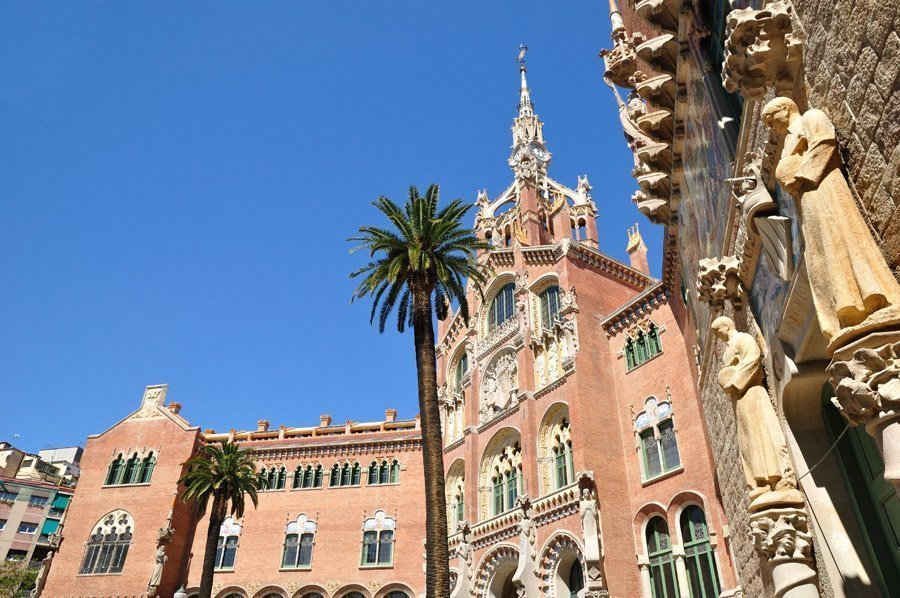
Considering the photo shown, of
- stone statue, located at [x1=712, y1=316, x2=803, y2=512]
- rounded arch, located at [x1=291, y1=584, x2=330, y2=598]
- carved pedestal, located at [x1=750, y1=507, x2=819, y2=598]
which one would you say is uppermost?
rounded arch, located at [x1=291, y1=584, x2=330, y2=598]

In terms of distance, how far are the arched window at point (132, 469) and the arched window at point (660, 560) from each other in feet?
97.6

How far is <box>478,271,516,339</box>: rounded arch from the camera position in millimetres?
33681

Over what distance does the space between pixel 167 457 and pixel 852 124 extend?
40690 mm

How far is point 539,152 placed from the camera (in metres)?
42.2

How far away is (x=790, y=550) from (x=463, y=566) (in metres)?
24.1

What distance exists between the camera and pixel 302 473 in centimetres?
3869

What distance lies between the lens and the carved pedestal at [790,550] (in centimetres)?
614

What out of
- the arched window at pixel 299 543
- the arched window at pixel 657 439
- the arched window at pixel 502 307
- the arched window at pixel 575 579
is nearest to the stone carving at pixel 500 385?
the arched window at pixel 502 307

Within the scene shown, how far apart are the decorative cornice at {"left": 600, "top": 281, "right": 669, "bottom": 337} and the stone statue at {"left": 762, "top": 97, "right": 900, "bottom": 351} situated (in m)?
20.4

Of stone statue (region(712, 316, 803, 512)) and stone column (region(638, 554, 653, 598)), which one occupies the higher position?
stone column (region(638, 554, 653, 598))

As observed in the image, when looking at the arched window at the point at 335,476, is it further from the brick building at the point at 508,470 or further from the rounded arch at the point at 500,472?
the rounded arch at the point at 500,472

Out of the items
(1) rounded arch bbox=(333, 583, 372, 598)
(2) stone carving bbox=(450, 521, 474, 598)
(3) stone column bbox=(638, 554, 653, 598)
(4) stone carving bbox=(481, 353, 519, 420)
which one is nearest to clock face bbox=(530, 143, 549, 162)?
(4) stone carving bbox=(481, 353, 519, 420)

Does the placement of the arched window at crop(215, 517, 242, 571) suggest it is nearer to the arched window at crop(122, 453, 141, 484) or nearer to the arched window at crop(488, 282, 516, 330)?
the arched window at crop(122, 453, 141, 484)

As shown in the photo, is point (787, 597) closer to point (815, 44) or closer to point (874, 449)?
point (874, 449)
